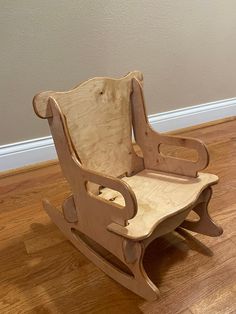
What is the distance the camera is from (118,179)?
2.55 feet

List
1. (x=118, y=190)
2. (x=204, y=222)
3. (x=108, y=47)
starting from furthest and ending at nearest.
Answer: (x=108, y=47) → (x=204, y=222) → (x=118, y=190)

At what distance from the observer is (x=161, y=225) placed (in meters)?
0.84

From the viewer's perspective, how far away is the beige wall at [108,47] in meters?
1.35

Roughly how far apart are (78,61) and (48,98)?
2.29 ft

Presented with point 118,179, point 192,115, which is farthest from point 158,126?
point 118,179

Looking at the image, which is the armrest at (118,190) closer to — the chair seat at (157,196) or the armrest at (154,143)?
the chair seat at (157,196)

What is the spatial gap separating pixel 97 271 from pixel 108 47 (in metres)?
1.01

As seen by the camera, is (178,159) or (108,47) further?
(108,47)

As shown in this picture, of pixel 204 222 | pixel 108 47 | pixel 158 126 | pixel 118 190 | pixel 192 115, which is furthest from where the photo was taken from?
pixel 192 115

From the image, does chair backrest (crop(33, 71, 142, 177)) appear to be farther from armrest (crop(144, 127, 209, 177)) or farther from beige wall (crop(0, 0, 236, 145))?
beige wall (crop(0, 0, 236, 145))

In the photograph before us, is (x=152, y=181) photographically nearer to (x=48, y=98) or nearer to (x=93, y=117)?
(x=93, y=117)

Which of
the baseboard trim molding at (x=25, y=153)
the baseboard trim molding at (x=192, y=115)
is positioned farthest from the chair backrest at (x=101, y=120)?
the baseboard trim molding at (x=192, y=115)

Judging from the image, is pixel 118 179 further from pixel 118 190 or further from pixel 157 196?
pixel 157 196

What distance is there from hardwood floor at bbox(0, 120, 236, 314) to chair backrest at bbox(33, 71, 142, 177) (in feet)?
0.99
